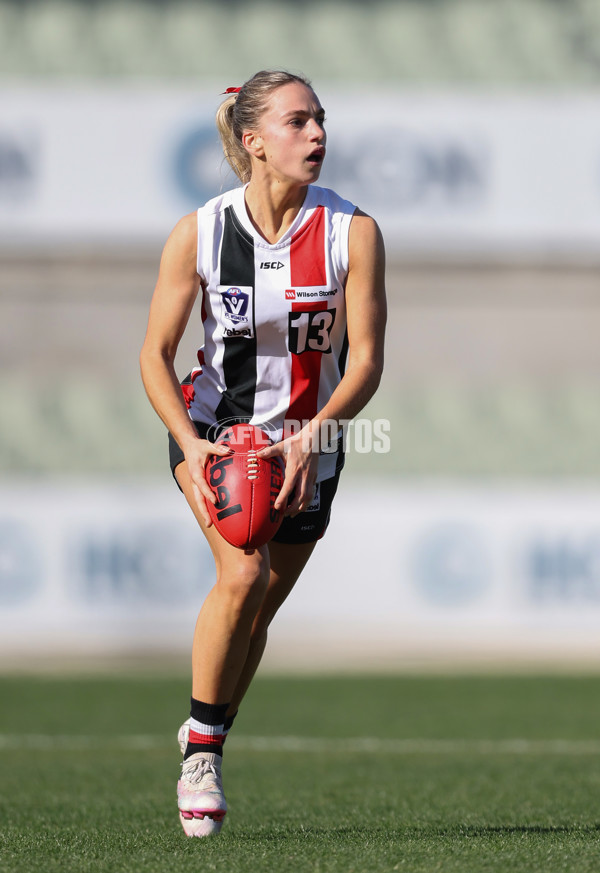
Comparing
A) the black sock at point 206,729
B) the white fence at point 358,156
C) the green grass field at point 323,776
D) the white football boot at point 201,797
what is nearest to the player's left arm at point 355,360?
the black sock at point 206,729

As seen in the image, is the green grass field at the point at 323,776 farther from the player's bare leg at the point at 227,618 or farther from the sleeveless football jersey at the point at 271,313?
the sleeveless football jersey at the point at 271,313

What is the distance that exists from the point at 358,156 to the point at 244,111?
25.0ft

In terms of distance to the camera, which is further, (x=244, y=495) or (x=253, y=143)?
(x=253, y=143)

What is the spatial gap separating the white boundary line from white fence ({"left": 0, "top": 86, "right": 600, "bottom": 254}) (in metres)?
5.54

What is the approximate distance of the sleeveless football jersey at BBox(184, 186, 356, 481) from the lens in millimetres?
3326

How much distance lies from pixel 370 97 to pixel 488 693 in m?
5.38

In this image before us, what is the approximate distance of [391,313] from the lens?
11438mm

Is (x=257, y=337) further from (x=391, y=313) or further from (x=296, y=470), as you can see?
(x=391, y=313)

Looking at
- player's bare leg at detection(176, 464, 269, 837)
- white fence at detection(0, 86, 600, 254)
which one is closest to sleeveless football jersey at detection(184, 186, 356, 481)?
player's bare leg at detection(176, 464, 269, 837)

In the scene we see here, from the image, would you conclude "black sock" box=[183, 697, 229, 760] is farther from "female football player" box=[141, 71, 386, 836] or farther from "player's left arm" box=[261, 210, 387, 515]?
"player's left arm" box=[261, 210, 387, 515]

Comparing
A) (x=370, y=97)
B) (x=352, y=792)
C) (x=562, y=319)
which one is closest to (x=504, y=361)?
(x=562, y=319)

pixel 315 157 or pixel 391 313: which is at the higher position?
pixel 315 157

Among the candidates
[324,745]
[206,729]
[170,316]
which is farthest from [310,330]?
[324,745]

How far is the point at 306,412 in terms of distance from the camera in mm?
3477
